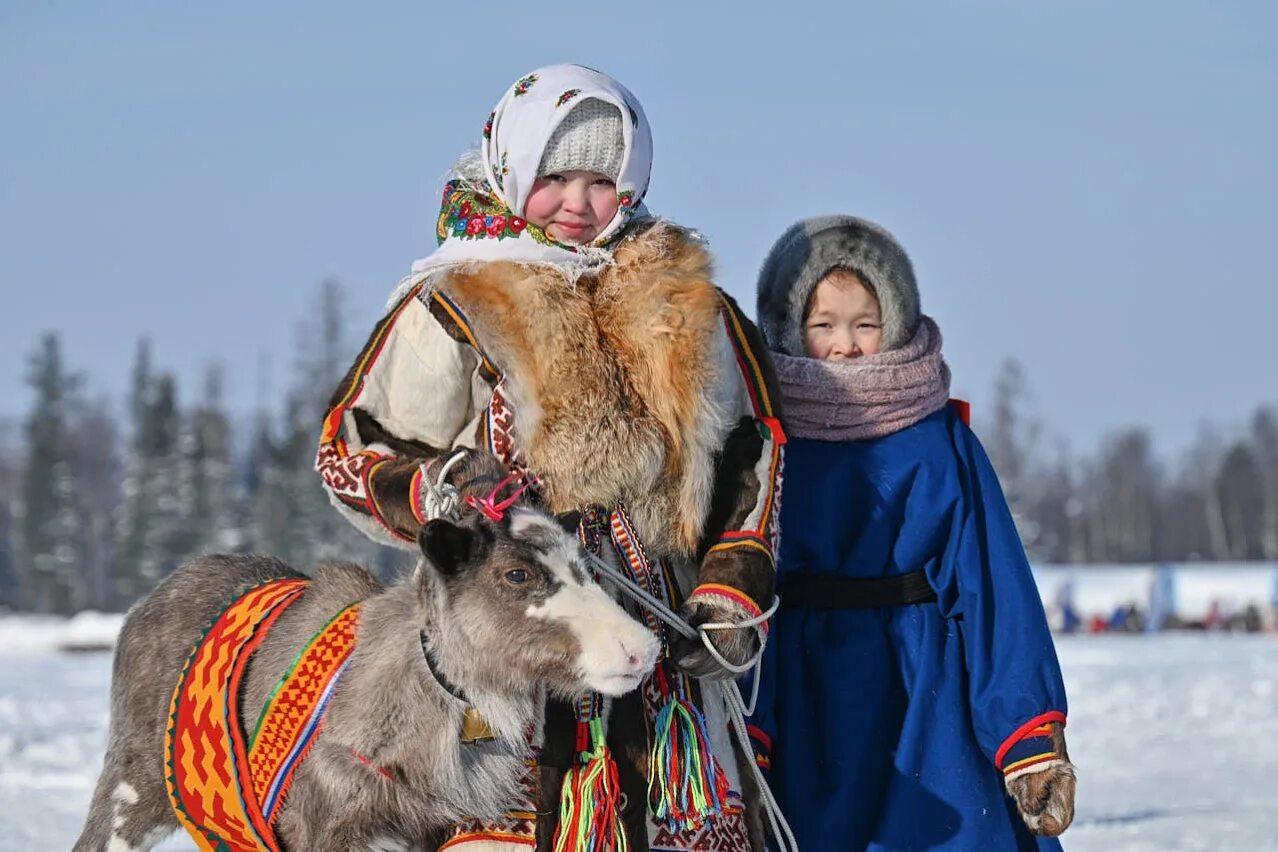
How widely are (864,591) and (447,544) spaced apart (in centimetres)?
141

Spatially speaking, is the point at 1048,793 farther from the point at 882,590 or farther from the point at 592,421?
the point at 592,421

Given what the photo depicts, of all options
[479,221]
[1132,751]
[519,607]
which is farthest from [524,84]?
[1132,751]

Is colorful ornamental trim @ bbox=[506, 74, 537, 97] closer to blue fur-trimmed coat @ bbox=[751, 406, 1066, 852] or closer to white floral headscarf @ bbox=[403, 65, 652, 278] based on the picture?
white floral headscarf @ bbox=[403, 65, 652, 278]

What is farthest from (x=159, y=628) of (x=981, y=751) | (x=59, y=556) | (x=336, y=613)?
(x=59, y=556)

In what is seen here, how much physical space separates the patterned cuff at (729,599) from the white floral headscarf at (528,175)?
0.78 m

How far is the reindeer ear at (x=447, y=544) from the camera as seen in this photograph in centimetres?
340

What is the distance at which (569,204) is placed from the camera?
3830 mm

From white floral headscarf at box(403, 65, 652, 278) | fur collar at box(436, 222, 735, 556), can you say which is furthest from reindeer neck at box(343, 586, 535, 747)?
white floral headscarf at box(403, 65, 652, 278)

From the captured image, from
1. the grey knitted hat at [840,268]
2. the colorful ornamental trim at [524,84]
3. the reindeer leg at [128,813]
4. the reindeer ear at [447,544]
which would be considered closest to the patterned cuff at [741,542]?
the reindeer ear at [447,544]

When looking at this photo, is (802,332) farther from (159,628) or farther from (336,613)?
(159,628)

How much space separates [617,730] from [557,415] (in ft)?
2.34

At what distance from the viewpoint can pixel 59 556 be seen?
53.4m

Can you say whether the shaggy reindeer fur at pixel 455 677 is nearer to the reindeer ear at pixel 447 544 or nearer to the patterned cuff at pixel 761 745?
the reindeer ear at pixel 447 544

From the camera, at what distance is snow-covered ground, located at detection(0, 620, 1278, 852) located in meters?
8.49
